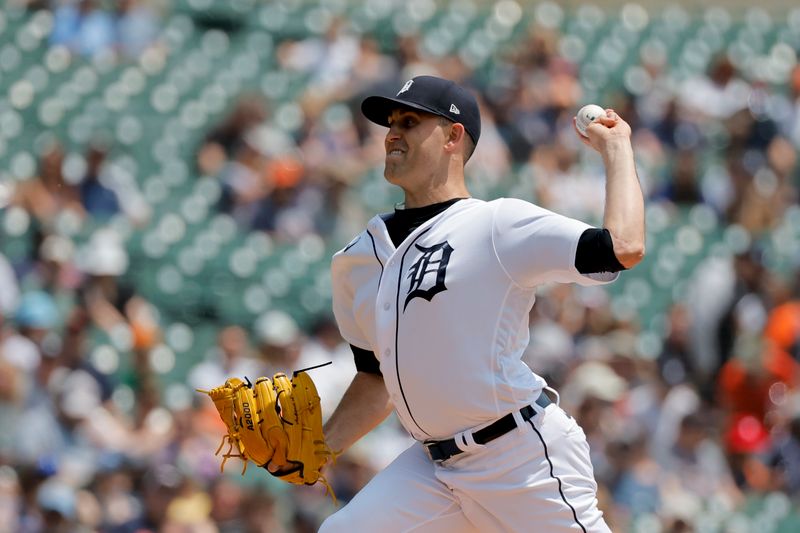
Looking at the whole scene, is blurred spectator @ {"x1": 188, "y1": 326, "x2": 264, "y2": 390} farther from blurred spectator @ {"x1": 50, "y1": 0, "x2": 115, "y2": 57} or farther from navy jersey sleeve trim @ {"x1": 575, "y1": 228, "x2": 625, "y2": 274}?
navy jersey sleeve trim @ {"x1": 575, "y1": 228, "x2": 625, "y2": 274}

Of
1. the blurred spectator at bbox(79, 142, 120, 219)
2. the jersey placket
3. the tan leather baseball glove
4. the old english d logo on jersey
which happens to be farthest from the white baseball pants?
the blurred spectator at bbox(79, 142, 120, 219)

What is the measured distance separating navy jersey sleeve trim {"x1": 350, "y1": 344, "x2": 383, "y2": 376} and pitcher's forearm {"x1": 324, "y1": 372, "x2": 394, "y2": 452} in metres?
0.01

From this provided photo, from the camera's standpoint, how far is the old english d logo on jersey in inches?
138

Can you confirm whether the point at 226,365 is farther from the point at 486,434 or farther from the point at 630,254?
the point at 630,254

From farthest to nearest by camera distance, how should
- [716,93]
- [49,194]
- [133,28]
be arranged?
[716,93] < [133,28] < [49,194]

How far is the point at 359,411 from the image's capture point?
12.8 ft

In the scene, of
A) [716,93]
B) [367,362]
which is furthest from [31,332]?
[716,93]

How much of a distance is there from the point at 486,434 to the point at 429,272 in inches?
17.3

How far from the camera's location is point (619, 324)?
8.69 metres

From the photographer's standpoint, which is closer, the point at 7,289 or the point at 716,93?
the point at 7,289

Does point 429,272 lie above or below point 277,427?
above

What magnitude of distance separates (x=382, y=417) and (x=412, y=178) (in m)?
0.70

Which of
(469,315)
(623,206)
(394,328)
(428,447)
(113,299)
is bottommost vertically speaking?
(113,299)

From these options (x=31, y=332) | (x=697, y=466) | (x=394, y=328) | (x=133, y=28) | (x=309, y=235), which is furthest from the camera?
(x=133, y=28)
